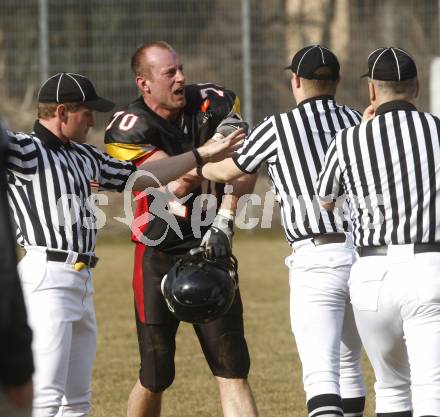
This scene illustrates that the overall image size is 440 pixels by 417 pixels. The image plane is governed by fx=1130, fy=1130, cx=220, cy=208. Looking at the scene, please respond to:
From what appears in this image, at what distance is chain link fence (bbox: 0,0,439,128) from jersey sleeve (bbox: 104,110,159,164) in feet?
38.1

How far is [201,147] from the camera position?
5879 millimetres

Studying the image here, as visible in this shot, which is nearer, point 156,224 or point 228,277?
point 228,277

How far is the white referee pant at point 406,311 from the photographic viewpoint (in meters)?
4.85

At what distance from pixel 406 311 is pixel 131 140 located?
6.62ft

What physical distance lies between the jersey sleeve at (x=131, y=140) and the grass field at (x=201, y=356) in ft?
5.53

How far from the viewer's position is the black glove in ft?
18.9

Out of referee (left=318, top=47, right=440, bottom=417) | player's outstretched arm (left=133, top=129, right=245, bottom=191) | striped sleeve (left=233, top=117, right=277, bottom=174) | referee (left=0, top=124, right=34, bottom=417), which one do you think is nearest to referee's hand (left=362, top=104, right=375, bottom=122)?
referee (left=318, top=47, right=440, bottom=417)

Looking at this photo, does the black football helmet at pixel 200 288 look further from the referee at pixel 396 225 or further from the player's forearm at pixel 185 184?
the referee at pixel 396 225

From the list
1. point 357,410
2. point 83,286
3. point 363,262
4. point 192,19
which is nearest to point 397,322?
point 363,262

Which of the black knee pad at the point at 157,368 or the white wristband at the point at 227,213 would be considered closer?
the white wristband at the point at 227,213

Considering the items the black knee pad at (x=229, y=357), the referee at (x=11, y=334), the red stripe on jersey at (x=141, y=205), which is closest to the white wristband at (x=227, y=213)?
the red stripe on jersey at (x=141, y=205)

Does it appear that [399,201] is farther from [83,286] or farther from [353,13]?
[353,13]

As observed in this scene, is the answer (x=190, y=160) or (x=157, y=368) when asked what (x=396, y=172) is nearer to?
(x=190, y=160)

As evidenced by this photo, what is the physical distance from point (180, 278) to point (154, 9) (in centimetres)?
1283
